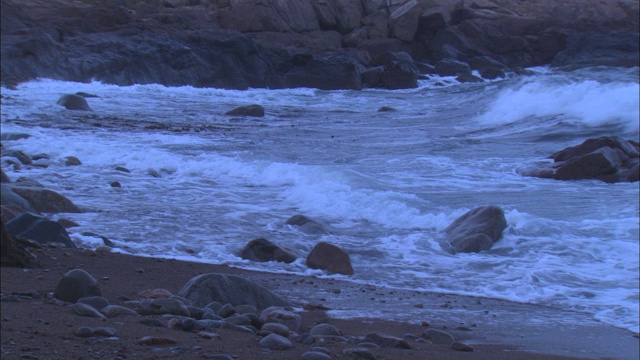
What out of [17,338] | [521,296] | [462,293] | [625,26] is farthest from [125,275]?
[625,26]

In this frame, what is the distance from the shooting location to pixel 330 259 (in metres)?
6.71

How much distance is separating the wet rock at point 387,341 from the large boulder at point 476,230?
3.01 m

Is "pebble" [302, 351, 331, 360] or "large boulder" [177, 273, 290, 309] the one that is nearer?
"pebble" [302, 351, 331, 360]

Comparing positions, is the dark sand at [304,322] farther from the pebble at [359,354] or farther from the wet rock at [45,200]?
the wet rock at [45,200]

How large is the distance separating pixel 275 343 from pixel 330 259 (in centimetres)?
275

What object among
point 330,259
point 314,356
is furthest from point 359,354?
point 330,259

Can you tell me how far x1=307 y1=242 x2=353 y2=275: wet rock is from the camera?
6.65 meters

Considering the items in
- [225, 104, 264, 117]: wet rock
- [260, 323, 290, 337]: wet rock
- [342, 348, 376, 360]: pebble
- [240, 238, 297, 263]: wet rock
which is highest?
[225, 104, 264, 117]: wet rock

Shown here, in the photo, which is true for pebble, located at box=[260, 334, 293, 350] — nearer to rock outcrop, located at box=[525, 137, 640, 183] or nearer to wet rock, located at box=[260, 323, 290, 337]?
wet rock, located at box=[260, 323, 290, 337]

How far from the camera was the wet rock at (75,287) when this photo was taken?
14.7 feet

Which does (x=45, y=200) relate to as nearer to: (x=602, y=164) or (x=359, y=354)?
(x=359, y=354)

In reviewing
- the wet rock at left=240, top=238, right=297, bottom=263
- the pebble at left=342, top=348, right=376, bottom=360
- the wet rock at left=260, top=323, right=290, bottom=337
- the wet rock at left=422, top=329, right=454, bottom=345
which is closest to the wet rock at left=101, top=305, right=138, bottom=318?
the wet rock at left=260, top=323, right=290, bottom=337

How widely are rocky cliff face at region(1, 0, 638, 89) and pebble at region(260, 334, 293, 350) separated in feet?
62.7

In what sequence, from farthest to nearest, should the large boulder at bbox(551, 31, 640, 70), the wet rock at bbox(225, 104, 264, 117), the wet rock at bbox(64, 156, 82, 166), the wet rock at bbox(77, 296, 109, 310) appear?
the large boulder at bbox(551, 31, 640, 70) → the wet rock at bbox(225, 104, 264, 117) → the wet rock at bbox(64, 156, 82, 166) → the wet rock at bbox(77, 296, 109, 310)
